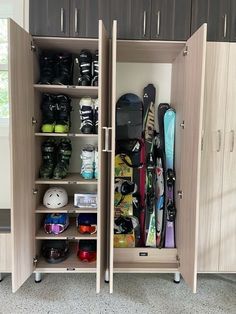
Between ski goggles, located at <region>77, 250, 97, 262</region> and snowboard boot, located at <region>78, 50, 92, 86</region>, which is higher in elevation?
snowboard boot, located at <region>78, 50, 92, 86</region>

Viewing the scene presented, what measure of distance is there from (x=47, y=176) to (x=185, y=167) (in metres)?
1.05

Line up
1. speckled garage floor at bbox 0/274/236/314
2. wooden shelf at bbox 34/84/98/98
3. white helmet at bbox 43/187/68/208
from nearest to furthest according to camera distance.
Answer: speckled garage floor at bbox 0/274/236/314
wooden shelf at bbox 34/84/98/98
white helmet at bbox 43/187/68/208

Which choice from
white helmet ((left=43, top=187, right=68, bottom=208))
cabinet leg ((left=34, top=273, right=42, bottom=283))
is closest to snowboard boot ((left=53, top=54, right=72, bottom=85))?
white helmet ((left=43, top=187, right=68, bottom=208))

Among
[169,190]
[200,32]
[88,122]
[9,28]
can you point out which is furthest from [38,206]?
[200,32]

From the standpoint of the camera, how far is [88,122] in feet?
6.63

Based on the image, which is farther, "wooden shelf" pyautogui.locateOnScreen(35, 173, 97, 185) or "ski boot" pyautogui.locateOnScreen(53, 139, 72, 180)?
"ski boot" pyautogui.locateOnScreen(53, 139, 72, 180)

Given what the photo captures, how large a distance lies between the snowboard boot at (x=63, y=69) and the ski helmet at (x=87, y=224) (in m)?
1.07

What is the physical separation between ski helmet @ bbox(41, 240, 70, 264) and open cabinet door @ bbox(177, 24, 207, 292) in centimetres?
93

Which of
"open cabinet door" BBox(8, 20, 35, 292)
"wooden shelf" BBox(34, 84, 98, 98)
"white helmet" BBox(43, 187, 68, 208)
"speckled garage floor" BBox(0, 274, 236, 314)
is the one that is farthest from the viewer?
"white helmet" BBox(43, 187, 68, 208)

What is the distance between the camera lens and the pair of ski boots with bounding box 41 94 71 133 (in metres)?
2.06

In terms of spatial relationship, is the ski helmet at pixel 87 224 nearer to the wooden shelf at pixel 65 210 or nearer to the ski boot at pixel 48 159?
the wooden shelf at pixel 65 210

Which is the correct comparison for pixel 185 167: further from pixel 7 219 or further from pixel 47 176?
pixel 7 219

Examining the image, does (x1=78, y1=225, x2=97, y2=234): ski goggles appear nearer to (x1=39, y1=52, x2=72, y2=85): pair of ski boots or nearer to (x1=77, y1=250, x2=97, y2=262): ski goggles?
(x1=77, y1=250, x2=97, y2=262): ski goggles

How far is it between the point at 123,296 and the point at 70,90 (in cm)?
159
